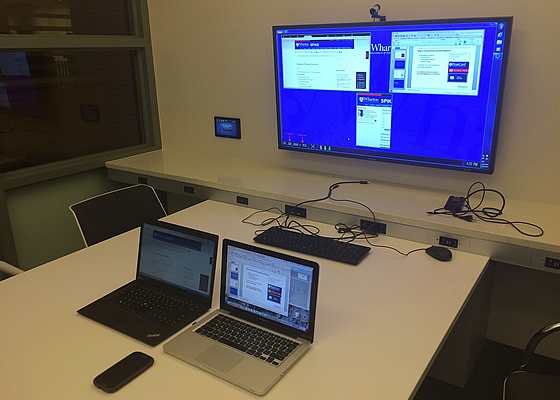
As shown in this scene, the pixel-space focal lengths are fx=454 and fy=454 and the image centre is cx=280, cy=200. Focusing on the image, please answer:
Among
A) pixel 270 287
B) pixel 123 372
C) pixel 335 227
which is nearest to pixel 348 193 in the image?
pixel 335 227

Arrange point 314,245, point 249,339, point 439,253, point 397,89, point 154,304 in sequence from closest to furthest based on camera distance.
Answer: point 249,339 < point 154,304 < point 439,253 < point 314,245 < point 397,89

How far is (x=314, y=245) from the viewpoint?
1.96 m

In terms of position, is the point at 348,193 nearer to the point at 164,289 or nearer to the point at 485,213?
the point at 485,213

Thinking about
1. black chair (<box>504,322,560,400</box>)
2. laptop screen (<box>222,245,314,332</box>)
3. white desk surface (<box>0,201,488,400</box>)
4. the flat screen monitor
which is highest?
the flat screen monitor

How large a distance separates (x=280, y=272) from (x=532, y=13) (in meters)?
1.66

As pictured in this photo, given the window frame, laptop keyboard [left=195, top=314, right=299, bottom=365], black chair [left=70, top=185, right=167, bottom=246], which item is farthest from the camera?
the window frame

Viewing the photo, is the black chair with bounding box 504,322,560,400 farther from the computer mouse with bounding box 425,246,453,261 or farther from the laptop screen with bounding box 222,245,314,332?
the laptop screen with bounding box 222,245,314,332

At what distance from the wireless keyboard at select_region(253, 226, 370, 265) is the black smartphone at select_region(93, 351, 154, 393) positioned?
831 millimetres

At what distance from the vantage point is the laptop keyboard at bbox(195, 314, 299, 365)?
4.25ft

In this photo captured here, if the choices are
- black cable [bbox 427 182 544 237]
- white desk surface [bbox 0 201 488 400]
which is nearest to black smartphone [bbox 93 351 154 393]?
white desk surface [bbox 0 201 488 400]

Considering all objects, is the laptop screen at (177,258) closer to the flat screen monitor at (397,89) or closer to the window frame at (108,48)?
the flat screen monitor at (397,89)

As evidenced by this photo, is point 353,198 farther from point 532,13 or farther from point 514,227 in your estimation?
point 532,13

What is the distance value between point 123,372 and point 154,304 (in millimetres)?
341

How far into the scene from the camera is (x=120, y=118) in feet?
10.8
